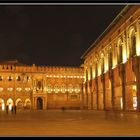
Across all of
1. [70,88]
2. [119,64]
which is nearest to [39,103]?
[70,88]

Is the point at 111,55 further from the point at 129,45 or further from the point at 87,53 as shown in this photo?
the point at 87,53

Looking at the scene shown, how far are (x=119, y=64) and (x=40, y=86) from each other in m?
47.7

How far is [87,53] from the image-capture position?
66.8 metres

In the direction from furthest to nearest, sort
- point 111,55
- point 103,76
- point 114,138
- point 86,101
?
point 86,101 → point 103,76 → point 111,55 → point 114,138

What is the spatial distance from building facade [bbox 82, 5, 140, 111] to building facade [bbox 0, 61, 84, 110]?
28554 mm

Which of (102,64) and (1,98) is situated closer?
(102,64)

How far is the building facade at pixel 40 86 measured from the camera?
84625 millimetres

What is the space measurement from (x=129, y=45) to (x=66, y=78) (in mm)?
51901

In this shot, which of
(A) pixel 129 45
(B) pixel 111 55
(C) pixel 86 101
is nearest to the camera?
(A) pixel 129 45

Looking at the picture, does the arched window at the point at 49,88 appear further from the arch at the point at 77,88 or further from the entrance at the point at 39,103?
the arch at the point at 77,88

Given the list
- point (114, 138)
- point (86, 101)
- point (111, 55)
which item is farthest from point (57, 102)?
point (114, 138)

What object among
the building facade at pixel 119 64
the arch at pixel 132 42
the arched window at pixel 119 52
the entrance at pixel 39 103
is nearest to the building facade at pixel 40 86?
the entrance at pixel 39 103

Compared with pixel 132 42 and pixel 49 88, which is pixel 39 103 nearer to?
pixel 49 88

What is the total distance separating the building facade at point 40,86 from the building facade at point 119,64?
28.6m
